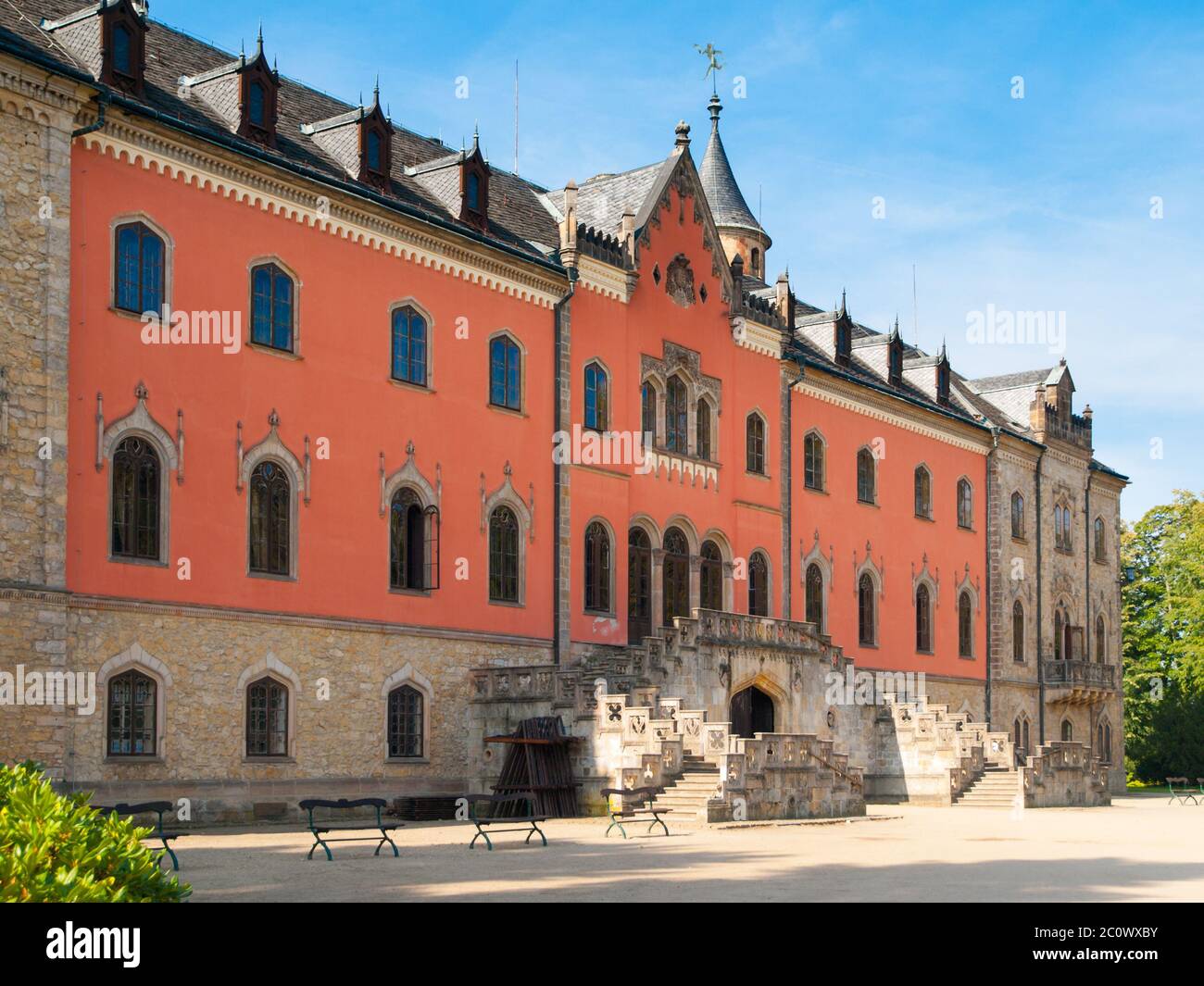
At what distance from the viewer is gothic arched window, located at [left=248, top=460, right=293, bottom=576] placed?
1122 inches

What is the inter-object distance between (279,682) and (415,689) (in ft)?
12.0

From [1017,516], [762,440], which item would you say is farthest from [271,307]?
[1017,516]

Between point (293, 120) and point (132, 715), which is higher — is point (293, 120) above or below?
above

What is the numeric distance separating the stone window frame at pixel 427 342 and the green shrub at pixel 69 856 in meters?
21.1

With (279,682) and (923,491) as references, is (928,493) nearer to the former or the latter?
(923,491)

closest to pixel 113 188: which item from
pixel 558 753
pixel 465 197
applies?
pixel 465 197

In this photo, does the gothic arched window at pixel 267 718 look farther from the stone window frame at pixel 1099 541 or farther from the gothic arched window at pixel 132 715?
the stone window frame at pixel 1099 541

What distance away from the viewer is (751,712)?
3778cm

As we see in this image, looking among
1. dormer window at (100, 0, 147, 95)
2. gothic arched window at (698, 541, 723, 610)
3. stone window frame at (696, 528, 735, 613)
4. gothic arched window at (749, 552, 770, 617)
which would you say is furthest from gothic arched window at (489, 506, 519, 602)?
dormer window at (100, 0, 147, 95)

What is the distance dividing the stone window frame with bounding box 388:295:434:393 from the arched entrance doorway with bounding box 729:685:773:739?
1076cm

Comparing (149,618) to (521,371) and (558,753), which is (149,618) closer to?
(558,753)

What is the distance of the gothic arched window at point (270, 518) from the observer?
2850 cm

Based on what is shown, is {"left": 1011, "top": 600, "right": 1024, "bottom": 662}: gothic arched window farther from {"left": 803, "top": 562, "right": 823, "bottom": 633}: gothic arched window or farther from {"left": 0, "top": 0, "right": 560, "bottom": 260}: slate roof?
{"left": 0, "top": 0, "right": 560, "bottom": 260}: slate roof
